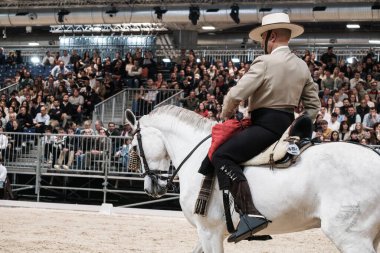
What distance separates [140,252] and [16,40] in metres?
29.5

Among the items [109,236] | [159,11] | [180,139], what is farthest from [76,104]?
[180,139]

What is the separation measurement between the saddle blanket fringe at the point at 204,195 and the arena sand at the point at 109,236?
3788mm

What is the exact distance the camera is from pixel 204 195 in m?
6.79

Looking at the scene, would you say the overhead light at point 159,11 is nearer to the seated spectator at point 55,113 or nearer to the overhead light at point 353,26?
the seated spectator at point 55,113

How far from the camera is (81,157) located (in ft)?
58.8

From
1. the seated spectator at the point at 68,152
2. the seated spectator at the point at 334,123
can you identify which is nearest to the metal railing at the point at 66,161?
the seated spectator at the point at 68,152

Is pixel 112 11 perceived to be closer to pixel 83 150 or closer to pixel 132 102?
pixel 132 102

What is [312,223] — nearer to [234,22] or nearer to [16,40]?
[234,22]

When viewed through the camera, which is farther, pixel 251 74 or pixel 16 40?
pixel 16 40

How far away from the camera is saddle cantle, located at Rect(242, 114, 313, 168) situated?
639 centimetres

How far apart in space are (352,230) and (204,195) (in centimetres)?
150

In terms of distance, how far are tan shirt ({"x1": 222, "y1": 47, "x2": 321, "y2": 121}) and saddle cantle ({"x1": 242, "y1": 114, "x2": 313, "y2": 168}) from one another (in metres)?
0.25

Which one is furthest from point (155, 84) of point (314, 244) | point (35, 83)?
point (314, 244)

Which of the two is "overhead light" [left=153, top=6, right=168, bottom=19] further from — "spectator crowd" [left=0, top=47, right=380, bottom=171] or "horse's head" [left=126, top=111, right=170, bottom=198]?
"horse's head" [left=126, top=111, right=170, bottom=198]
